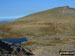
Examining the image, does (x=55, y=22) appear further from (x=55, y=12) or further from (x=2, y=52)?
(x=2, y=52)

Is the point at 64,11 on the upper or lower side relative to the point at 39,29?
upper

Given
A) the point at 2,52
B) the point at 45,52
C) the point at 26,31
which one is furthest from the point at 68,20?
the point at 2,52

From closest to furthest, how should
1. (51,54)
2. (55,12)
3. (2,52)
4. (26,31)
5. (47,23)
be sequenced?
1. (2,52)
2. (51,54)
3. (26,31)
4. (47,23)
5. (55,12)

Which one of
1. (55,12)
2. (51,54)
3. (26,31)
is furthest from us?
(55,12)

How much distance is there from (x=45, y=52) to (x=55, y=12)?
98.1m

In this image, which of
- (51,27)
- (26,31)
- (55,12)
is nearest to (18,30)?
(26,31)

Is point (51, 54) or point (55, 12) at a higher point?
point (55, 12)

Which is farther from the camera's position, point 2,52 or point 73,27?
point 73,27

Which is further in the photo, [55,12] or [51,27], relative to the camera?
[55,12]

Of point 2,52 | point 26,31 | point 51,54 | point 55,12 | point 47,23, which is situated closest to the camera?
point 2,52

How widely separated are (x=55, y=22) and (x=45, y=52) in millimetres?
68127

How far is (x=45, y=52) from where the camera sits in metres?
53.8

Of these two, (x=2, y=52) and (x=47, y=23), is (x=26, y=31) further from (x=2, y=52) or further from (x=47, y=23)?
(x=2, y=52)

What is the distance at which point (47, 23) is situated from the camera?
120m
